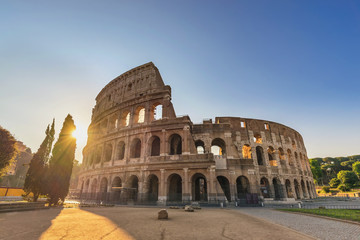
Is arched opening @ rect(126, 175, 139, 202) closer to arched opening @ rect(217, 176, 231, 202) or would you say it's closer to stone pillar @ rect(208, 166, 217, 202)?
stone pillar @ rect(208, 166, 217, 202)

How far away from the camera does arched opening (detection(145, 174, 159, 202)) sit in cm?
2045

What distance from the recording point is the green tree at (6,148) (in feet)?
54.6

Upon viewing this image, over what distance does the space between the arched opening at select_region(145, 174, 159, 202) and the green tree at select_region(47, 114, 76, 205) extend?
8.71m

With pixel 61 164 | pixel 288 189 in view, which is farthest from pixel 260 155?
pixel 61 164

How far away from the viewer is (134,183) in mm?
23359

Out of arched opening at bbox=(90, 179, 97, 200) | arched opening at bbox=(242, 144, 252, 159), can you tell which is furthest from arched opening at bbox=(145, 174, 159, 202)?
arched opening at bbox=(242, 144, 252, 159)

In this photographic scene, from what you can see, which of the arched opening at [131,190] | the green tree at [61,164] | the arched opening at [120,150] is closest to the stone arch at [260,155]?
the arched opening at [131,190]

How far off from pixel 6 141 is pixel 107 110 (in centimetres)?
1391

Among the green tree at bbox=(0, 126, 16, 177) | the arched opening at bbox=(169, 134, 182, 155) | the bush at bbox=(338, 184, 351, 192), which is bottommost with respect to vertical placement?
the bush at bbox=(338, 184, 351, 192)

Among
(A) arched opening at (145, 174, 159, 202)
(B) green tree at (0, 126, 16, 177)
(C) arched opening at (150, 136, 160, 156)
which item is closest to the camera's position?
(B) green tree at (0, 126, 16, 177)

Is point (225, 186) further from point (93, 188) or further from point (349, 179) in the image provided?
point (349, 179)

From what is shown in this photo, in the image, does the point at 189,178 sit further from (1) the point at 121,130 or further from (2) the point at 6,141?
(2) the point at 6,141

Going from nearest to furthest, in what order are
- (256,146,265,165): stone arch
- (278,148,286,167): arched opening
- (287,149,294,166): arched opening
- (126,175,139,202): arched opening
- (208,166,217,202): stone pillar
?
(208,166,217,202): stone pillar, (126,175,139,202): arched opening, (256,146,265,165): stone arch, (278,148,286,167): arched opening, (287,149,294,166): arched opening

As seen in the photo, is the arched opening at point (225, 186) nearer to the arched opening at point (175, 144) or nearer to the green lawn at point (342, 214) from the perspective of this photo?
the arched opening at point (175, 144)
